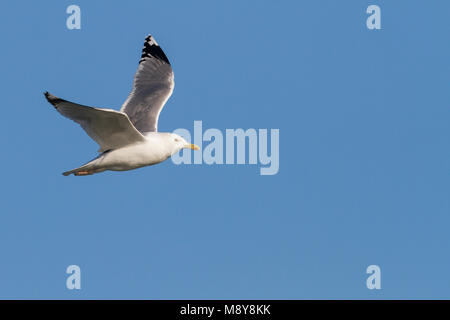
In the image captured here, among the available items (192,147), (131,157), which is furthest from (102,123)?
(192,147)

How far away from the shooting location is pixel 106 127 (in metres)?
10.6

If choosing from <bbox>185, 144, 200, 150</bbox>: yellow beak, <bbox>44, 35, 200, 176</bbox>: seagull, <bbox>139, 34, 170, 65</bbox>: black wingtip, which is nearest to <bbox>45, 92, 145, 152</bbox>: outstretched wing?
<bbox>44, 35, 200, 176</bbox>: seagull

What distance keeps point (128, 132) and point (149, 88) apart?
91.2 inches

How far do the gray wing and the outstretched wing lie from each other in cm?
105

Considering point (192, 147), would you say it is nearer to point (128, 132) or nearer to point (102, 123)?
point (128, 132)

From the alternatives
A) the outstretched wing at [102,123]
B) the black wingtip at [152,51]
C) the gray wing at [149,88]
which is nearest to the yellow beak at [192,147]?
the gray wing at [149,88]

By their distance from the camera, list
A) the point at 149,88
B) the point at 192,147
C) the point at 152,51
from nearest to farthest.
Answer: the point at 192,147
the point at 149,88
the point at 152,51

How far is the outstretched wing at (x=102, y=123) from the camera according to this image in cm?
1009

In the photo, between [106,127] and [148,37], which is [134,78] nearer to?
[148,37]

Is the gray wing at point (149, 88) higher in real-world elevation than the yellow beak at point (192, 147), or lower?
→ higher

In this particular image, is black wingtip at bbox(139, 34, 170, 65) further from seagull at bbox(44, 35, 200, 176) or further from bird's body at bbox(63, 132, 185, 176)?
bird's body at bbox(63, 132, 185, 176)

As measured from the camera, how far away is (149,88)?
1286cm

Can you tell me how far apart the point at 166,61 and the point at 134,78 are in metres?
0.69

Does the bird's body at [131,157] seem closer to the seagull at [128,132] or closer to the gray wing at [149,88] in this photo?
the seagull at [128,132]
